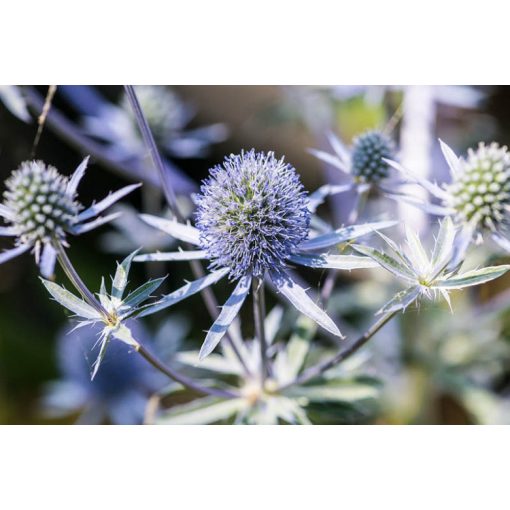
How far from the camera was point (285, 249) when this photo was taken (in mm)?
1088

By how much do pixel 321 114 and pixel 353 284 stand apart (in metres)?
0.76

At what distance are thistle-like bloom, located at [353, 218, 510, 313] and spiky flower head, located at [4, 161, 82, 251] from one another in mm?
542

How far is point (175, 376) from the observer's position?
119 cm

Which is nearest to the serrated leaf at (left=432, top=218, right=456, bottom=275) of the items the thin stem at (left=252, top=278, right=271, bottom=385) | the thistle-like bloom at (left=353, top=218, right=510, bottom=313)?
the thistle-like bloom at (left=353, top=218, right=510, bottom=313)

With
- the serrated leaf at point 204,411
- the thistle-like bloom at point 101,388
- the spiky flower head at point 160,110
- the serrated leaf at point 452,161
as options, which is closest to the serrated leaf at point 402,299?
the serrated leaf at point 452,161

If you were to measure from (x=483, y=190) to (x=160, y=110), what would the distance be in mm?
1361

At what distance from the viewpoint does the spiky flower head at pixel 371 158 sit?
1.28 metres

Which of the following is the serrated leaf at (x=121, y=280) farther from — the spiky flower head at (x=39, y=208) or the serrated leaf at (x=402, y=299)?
the serrated leaf at (x=402, y=299)

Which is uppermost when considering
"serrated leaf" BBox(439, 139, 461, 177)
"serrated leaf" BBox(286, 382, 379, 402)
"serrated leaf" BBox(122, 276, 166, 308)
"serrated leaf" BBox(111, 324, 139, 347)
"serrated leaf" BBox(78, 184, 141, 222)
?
"serrated leaf" BBox(439, 139, 461, 177)

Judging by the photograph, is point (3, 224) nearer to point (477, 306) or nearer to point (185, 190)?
point (185, 190)

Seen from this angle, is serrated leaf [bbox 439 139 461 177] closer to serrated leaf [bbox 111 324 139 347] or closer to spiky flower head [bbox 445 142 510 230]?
spiky flower head [bbox 445 142 510 230]

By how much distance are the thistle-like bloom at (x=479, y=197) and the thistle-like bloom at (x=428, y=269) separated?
31 mm

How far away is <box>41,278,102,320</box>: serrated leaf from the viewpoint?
104cm
